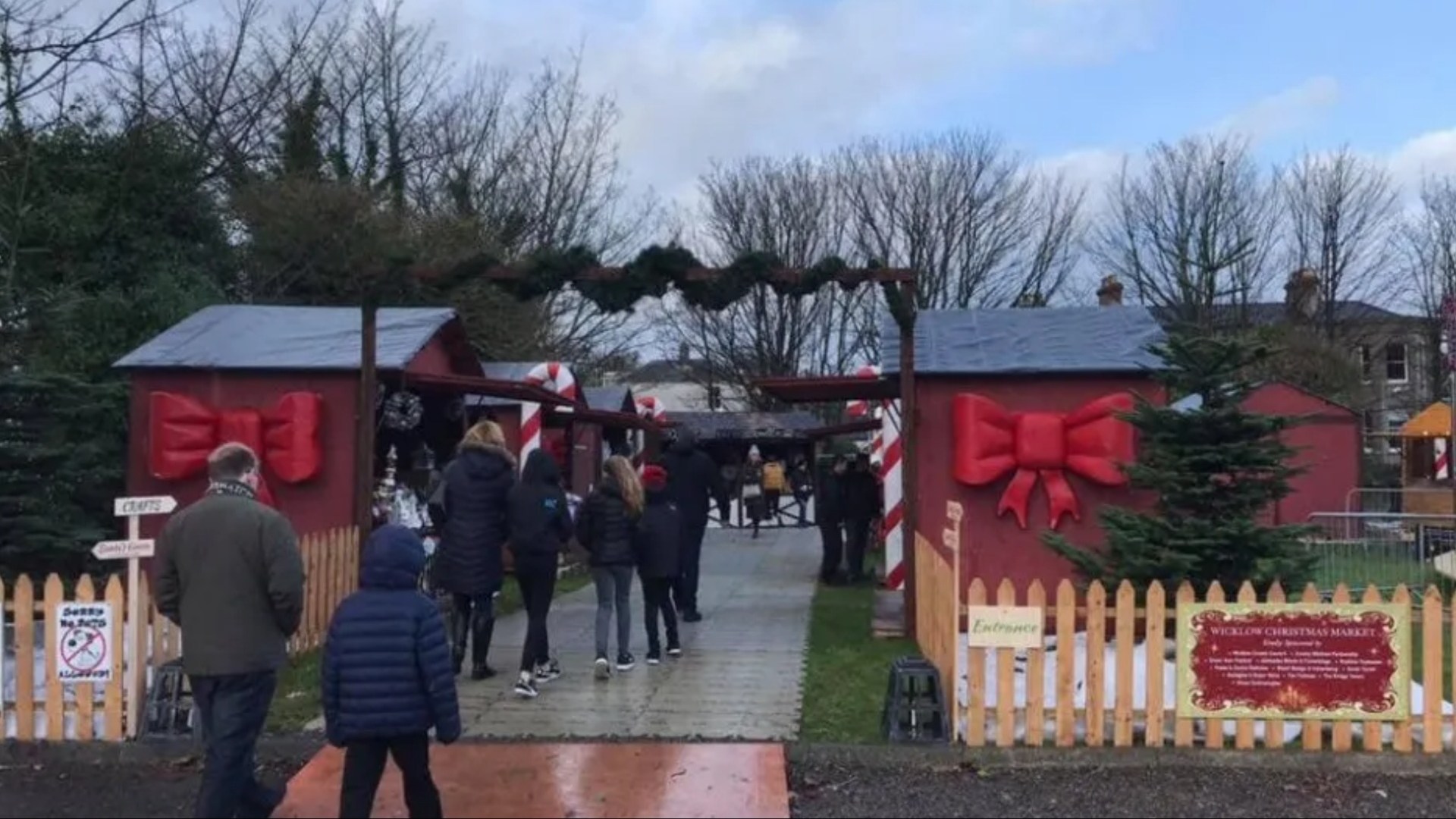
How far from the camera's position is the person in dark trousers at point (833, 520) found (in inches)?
732

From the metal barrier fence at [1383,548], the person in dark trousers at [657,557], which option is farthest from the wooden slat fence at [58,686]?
the metal barrier fence at [1383,548]

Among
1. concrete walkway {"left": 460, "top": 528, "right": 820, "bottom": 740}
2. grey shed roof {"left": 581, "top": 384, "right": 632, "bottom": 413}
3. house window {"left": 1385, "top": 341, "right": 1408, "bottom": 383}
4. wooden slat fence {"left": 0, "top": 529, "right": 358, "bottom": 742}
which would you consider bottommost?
concrete walkway {"left": 460, "top": 528, "right": 820, "bottom": 740}

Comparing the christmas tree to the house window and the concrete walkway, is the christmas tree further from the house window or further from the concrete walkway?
the house window

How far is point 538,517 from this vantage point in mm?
9938

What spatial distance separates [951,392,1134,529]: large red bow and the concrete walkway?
7.35ft

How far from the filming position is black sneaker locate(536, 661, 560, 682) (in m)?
10.2

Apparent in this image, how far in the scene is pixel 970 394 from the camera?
12883 millimetres

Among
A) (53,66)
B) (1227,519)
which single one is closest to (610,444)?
(53,66)

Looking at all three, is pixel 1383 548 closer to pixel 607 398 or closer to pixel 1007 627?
pixel 1007 627

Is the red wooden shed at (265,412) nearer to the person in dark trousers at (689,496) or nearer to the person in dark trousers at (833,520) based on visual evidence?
the person in dark trousers at (689,496)

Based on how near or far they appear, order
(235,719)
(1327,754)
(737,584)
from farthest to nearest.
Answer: (737,584) → (1327,754) → (235,719)

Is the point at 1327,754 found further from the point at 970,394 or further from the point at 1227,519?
the point at 970,394

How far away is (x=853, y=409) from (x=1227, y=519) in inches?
541

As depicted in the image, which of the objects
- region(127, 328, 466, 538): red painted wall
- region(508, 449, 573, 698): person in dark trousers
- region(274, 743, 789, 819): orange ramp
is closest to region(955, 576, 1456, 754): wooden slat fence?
region(274, 743, 789, 819): orange ramp
